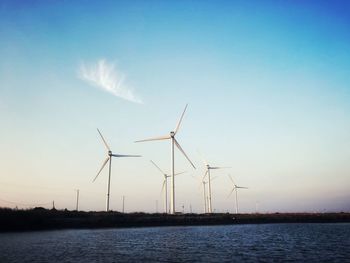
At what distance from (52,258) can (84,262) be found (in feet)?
16.2

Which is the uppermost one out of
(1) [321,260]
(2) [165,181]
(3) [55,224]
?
(2) [165,181]

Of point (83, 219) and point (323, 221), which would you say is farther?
point (323, 221)

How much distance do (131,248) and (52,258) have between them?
472 inches

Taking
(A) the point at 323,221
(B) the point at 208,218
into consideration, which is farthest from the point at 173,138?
(A) the point at 323,221

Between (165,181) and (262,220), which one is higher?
(165,181)

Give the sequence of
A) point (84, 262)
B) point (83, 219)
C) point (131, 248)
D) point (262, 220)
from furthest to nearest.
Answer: point (262, 220) → point (83, 219) → point (131, 248) → point (84, 262)

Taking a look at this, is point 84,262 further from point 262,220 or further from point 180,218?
point 262,220

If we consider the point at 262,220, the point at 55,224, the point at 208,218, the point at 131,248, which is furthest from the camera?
the point at 262,220

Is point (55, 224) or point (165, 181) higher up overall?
point (165, 181)

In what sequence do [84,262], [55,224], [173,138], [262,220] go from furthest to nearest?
[262,220] < [173,138] < [55,224] < [84,262]

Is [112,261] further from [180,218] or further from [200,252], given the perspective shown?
[180,218]

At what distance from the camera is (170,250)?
43062mm

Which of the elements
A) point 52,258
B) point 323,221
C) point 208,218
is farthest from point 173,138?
point 323,221

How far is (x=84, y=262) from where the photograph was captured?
3338 centimetres
